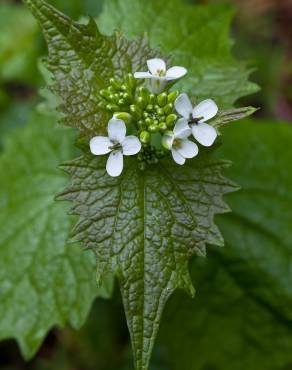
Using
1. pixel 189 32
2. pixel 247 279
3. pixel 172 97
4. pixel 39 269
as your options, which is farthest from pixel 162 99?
pixel 247 279

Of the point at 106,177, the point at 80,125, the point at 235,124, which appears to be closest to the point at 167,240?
the point at 106,177

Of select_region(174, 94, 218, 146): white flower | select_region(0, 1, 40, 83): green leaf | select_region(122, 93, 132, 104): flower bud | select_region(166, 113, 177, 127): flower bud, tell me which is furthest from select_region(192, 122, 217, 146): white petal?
select_region(0, 1, 40, 83): green leaf

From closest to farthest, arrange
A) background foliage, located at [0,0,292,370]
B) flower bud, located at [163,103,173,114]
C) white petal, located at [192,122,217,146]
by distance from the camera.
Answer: white petal, located at [192,122,217,146] < flower bud, located at [163,103,173,114] < background foliage, located at [0,0,292,370]

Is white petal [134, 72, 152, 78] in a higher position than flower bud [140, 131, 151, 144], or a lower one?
higher

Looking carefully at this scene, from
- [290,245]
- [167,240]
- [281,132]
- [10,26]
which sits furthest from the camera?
[10,26]

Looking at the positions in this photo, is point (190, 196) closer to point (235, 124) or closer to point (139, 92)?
point (139, 92)

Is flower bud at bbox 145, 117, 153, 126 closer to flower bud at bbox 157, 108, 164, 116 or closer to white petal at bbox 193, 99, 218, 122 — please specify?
flower bud at bbox 157, 108, 164, 116
